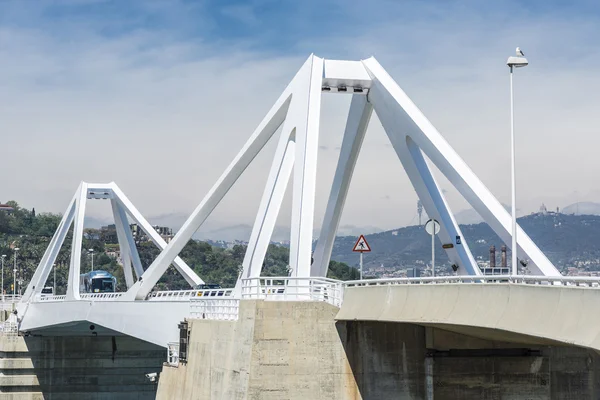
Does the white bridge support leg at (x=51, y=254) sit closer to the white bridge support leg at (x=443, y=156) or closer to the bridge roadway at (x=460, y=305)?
the bridge roadway at (x=460, y=305)

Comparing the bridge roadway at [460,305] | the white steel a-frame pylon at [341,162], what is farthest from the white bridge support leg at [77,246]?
the bridge roadway at [460,305]

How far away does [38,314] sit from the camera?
81.4 meters

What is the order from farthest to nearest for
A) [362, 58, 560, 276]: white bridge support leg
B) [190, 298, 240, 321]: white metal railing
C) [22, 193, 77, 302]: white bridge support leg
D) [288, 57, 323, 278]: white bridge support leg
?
[22, 193, 77, 302]: white bridge support leg
[288, 57, 323, 278]: white bridge support leg
[190, 298, 240, 321]: white metal railing
[362, 58, 560, 276]: white bridge support leg

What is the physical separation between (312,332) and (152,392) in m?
45.5

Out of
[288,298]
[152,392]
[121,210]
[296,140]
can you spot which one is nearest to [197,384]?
[288,298]

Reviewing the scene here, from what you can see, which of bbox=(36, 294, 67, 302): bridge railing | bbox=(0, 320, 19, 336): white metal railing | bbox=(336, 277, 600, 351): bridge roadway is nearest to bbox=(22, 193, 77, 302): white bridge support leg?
bbox=(36, 294, 67, 302): bridge railing

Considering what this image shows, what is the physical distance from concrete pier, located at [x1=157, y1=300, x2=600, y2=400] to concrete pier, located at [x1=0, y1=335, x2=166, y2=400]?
4533 centimetres

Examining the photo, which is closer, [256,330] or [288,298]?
[256,330]

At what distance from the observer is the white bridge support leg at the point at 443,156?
43062 millimetres

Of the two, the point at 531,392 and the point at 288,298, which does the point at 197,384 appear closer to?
the point at 288,298

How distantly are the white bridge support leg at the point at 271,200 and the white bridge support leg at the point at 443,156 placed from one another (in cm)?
453

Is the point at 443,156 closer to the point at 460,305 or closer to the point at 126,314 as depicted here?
the point at 460,305

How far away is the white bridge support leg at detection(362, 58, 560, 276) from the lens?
43.1m

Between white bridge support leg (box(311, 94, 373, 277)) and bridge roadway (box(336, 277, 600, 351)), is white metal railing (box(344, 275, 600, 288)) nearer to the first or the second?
bridge roadway (box(336, 277, 600, 351))
